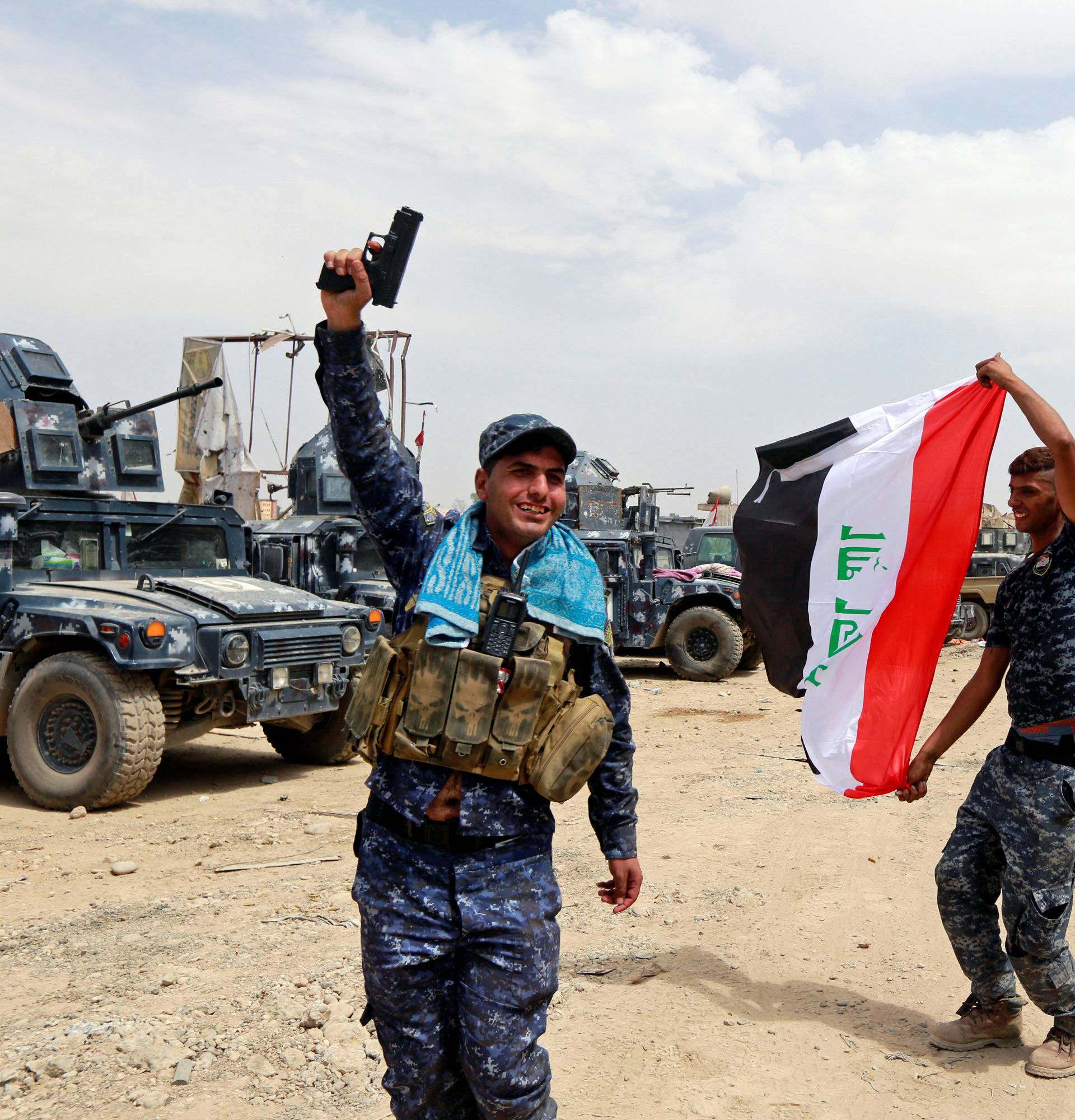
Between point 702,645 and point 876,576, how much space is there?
9782 mm

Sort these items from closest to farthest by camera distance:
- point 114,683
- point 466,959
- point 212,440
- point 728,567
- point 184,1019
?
point 466,959 → point 184,1019 → point 114,683 → point 212,440 → point 728,567

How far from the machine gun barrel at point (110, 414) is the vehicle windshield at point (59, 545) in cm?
88

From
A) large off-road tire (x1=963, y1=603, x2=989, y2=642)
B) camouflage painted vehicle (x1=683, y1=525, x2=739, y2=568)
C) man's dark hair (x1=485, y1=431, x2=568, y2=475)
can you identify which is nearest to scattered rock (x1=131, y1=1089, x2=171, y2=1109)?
man's dark hair (x1=485, y1=431, x2=568, y2=475)

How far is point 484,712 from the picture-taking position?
2092mm

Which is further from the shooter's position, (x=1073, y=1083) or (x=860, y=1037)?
(x=860, y=1037)

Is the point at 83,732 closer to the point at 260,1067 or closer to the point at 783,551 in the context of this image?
the point at 260,1067

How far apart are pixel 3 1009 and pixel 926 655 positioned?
308 cm

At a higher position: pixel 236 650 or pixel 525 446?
→ pixel 525 446

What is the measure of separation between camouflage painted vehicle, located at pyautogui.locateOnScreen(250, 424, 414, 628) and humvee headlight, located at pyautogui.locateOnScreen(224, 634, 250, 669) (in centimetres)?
357

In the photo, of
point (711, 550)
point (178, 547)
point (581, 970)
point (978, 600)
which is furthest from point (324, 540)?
point (978, 600)

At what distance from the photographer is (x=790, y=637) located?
349 centimetres

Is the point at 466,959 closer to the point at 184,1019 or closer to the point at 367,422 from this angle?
the point at 367,422

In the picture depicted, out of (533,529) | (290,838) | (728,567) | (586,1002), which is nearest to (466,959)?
(533,529)

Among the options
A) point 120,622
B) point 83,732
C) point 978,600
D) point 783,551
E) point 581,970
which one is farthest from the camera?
point 978,600
